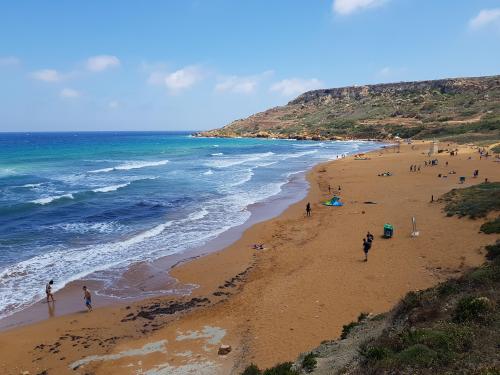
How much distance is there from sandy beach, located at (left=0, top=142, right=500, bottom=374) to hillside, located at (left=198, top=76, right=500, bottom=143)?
57.3 metres

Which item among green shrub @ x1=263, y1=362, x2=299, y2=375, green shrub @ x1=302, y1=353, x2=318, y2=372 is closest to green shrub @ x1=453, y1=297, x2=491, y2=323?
green shrub @ x1=302, y1=353, x2=318, y2=372

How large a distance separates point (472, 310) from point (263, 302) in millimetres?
7944

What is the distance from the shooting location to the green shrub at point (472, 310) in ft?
24.2

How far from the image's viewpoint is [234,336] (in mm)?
12148

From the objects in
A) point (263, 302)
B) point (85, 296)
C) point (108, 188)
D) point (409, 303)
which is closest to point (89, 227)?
point (85, 296)

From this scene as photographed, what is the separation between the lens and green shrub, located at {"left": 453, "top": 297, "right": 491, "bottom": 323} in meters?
7.39

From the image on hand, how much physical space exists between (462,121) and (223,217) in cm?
8554

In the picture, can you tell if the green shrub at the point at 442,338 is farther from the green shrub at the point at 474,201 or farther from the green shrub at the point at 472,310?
the green shrub at the point at 474,201

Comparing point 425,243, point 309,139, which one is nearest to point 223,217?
point 425,243

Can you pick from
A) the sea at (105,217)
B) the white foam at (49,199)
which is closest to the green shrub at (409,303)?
the sea at (105,217)

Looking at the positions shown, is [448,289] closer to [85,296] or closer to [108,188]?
[85,296]

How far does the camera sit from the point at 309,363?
836 centimetres

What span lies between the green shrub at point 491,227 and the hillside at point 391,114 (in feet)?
182

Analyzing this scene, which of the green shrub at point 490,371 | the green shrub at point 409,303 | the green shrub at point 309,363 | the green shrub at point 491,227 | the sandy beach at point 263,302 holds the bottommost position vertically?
the sandy beach at point 263,302
